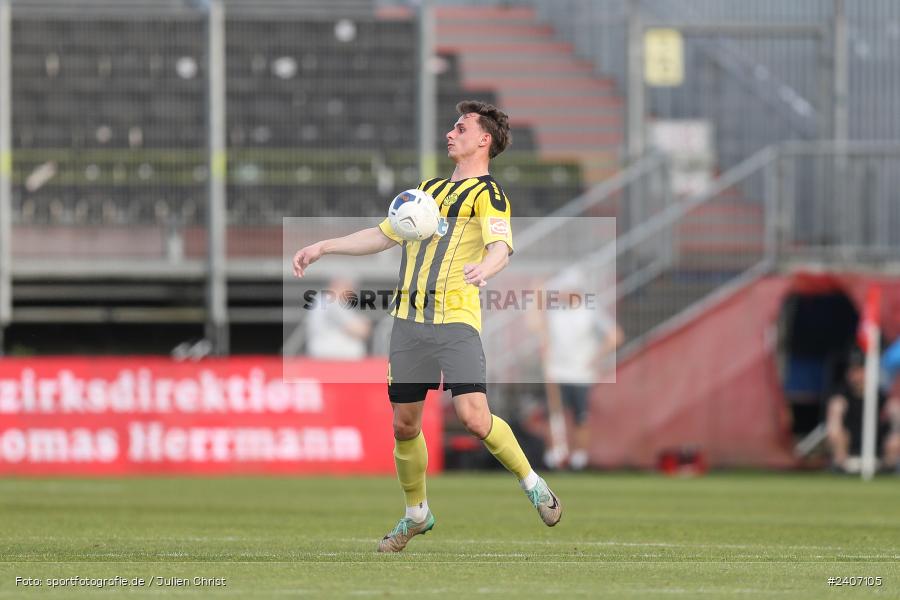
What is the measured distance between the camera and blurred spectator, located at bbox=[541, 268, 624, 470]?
19.2m

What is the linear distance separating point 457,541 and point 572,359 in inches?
415

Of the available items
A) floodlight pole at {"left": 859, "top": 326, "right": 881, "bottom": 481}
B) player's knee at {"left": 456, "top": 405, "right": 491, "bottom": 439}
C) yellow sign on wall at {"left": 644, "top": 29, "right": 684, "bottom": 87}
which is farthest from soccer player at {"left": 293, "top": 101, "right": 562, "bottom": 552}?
yellow sign on wall at {"left": 644, "top": 29, "right": 684, "bottom": 87}

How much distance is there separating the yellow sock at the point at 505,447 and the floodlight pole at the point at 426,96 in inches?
544

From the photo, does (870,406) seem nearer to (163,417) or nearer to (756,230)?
(756,230)

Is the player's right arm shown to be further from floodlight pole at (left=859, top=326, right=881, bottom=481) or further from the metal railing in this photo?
the metal railing

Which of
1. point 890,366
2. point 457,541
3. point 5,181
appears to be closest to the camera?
point 457,541

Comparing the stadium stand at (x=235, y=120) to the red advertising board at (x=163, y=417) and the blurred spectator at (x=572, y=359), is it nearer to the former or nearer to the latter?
the blurred spectator at (x=572, y=359)

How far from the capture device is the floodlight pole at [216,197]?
22.0 m

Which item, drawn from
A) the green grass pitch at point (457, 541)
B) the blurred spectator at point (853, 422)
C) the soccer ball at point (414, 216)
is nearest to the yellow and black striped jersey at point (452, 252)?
the soccer ball at point (414, 216)

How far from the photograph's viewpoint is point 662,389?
65.0ft

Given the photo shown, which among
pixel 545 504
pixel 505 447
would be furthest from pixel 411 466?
pixel 545 504

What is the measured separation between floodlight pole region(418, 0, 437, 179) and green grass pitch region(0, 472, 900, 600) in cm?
710

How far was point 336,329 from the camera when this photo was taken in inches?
760

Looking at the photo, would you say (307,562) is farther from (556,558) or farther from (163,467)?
(163,467)
